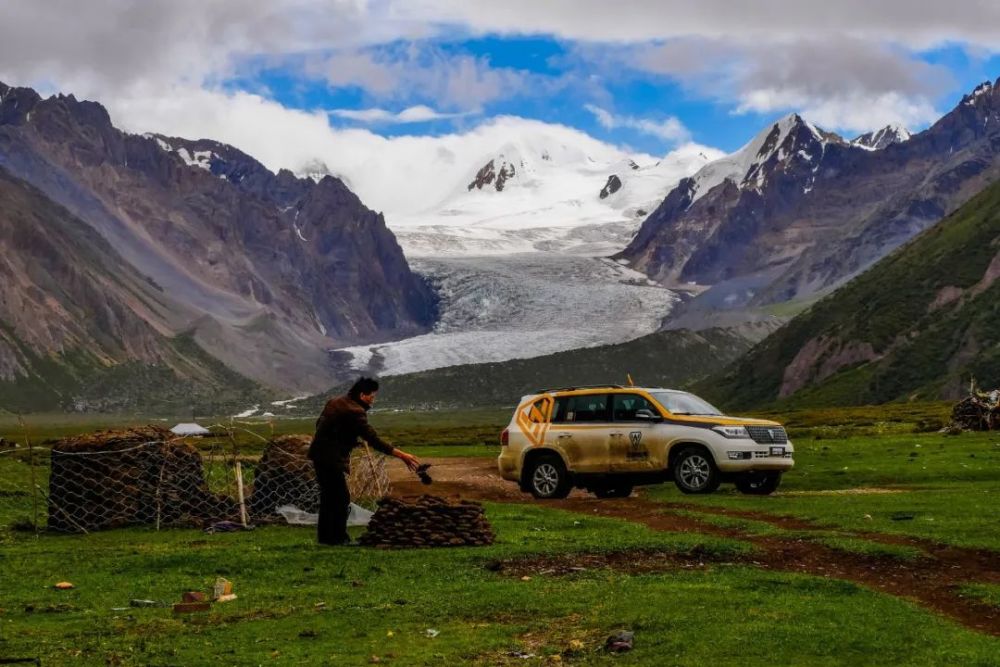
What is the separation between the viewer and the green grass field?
15.7 meters

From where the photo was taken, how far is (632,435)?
3588 cm

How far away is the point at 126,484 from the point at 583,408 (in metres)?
12.7

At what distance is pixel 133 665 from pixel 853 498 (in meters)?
23.8

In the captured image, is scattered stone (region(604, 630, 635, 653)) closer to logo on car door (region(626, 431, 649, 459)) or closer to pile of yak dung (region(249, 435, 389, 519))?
pile of yak dung (region(249, 435, 389, 519))

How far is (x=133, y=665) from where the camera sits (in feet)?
50.1

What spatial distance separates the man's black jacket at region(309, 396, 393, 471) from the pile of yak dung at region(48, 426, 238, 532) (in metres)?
7.91

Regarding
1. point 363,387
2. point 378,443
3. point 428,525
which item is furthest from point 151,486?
point 428,525

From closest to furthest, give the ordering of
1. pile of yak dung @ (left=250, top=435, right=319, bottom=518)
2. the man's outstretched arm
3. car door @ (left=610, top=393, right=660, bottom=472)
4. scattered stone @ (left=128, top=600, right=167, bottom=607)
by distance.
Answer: scattered stone @ (left=128, top=600, right=167, bottom=607) < the man's outstretched arm < pile of yak dung @ (left=250, top=435, right=319, bottom=518) < car door @ (left=610, top=393, right=660, bottom=472)

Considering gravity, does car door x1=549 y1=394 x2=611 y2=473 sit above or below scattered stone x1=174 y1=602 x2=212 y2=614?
above

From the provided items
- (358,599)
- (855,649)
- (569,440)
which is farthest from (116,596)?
(569,440)

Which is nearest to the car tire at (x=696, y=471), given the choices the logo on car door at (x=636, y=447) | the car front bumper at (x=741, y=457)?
the car front bumper at (x=741, y=457)

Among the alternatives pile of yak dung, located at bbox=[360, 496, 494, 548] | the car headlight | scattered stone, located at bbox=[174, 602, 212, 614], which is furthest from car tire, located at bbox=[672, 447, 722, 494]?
scattered stone, located at bbox=[174, 602, 212, 614]

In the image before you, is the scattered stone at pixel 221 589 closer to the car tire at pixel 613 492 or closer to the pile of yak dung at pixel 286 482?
the pile of yak dung at pixel 286 482

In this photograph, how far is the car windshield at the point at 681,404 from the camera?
36.2 meters
